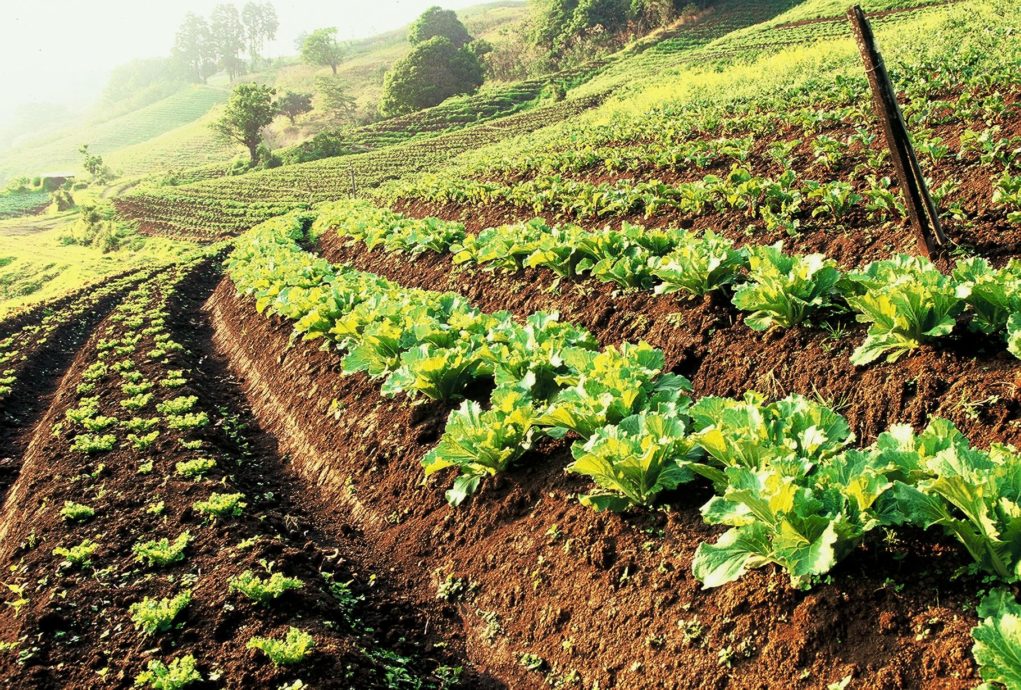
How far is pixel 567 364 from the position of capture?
580 centimetres

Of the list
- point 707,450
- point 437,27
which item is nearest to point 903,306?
point 707,450

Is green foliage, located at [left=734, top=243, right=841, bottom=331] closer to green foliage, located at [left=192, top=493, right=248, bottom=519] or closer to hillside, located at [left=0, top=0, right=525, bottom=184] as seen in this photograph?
green foliage, located at [left=192, top=493, right=248, bottom=519]

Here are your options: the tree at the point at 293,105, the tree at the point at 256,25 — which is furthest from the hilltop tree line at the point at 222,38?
the tree at the point at 293,105

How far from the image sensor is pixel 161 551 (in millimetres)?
5770

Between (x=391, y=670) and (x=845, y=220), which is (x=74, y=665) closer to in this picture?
(x=391, y=670)

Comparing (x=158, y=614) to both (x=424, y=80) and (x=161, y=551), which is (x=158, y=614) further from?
(x=424, y=80)

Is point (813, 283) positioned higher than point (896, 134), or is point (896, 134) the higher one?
point (896, 134)

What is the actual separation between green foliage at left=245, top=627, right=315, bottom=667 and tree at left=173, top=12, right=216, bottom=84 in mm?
210901

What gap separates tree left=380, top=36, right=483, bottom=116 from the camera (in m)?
67.8

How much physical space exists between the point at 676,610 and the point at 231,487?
16.4ft

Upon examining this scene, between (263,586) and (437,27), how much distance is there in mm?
102923


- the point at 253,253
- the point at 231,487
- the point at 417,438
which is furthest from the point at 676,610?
the point at 253,253

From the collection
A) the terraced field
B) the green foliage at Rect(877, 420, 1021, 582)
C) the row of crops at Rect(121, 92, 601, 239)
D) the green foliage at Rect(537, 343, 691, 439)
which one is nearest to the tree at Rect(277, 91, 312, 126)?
the row of crops at Rect(121, 92, 601, 239)

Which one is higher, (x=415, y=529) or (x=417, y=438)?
(x=417, y=438)
